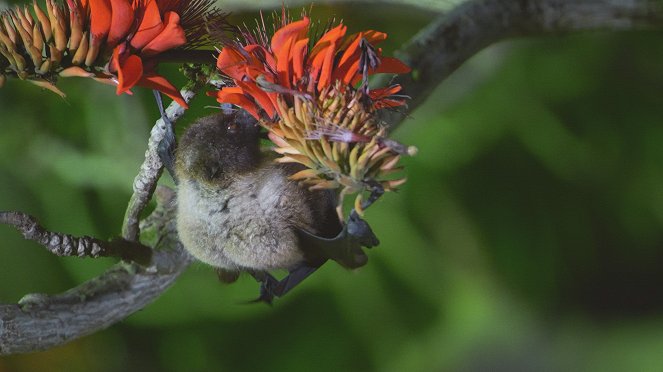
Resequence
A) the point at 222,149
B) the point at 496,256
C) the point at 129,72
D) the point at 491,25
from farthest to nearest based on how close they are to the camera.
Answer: the point at 496,256 < the point at 491,25 < the point at 222,149 < the point at 129,72

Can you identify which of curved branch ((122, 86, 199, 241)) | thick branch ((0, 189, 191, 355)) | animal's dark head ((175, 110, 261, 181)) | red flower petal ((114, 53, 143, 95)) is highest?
red flower petal ((114, 53, 143, 95))

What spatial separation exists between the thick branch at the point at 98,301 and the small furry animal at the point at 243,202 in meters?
0.13

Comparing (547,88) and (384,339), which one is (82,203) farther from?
(547,88)

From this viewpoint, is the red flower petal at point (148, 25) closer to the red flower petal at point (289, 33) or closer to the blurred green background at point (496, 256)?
the red flower petal at point (289, 33)

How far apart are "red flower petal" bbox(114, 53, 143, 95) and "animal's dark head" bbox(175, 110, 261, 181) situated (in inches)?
4.2

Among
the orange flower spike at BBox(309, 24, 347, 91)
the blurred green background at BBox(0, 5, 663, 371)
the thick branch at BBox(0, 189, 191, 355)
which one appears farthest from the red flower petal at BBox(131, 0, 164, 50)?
the blurred green background at BBox(0, 5, 663, 371)

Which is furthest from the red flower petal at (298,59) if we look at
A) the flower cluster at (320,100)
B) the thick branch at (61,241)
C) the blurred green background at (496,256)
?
the blurred green background at (496,256)

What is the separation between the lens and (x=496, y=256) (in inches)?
59.0

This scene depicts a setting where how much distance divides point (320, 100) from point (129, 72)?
12 cm

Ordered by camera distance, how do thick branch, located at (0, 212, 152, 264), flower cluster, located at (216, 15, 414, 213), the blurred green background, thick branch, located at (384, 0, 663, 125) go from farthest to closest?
the blurred green background, thick branch, located at (384, 0, 663, 125), thick branch, located at (0, 212, 152, 264), flower cluster, located at (216, 15, 414, 213)

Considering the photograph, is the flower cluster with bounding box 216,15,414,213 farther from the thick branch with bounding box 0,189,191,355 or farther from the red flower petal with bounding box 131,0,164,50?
the thick branch with bounding box 0,189,191,355

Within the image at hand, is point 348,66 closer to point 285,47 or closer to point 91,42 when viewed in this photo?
point 285,47

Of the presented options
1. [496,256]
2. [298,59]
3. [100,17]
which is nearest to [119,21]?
[100,17]

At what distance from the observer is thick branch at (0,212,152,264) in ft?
1.82
